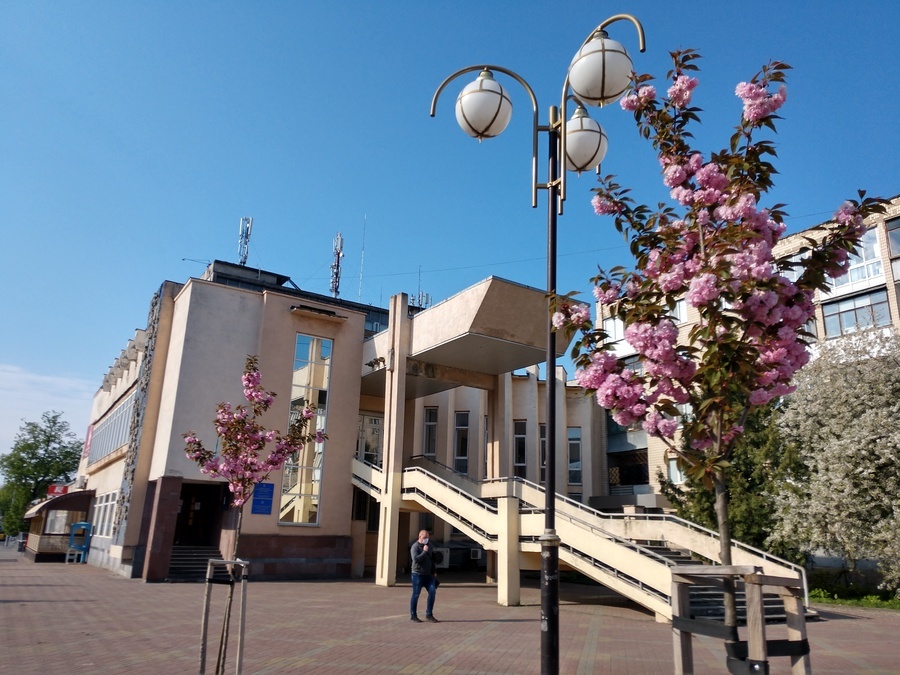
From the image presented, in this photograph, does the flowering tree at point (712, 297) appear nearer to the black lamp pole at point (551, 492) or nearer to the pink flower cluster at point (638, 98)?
the pink flower cluster at point (638, 98)

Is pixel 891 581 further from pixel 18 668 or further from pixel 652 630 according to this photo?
pixel 18 668

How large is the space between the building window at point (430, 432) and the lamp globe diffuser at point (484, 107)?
973 inches

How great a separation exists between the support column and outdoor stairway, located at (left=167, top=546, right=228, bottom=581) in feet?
18.2

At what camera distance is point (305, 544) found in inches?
922

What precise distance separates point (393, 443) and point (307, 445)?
4029 millimetres

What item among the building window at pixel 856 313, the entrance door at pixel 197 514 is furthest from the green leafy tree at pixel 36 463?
the building window at pixel 856 313

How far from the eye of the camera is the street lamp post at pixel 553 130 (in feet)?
20.8

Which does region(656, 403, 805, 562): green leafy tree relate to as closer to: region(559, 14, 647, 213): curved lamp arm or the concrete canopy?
the concrete canopy

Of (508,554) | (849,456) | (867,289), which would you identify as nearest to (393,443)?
(508,554)

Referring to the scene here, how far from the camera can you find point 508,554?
16.5 m

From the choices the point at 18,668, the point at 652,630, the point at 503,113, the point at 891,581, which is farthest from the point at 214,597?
the point at 891,581

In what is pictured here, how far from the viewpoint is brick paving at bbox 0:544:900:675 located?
8.77 meters

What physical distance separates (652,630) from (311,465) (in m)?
15.1

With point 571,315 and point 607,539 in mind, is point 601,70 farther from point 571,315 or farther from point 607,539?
point 607,539
